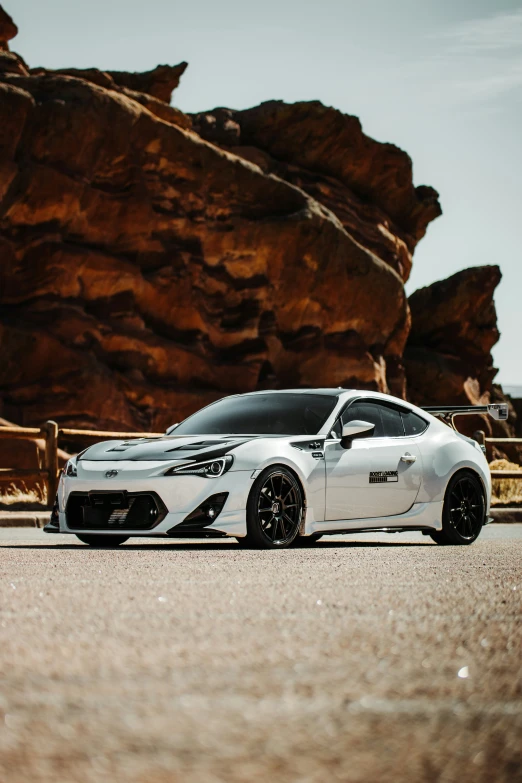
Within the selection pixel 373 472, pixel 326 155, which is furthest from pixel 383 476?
pixel 326 155

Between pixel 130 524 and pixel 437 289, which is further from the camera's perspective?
pixel 437 289

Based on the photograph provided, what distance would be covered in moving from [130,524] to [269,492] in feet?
3.73

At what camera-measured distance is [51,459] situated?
15.0 metres

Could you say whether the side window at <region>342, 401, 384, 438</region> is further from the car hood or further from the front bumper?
the front bumper

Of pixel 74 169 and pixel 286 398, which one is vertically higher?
→ pixel 74 169

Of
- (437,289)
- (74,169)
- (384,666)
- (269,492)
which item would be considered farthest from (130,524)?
(437,289)

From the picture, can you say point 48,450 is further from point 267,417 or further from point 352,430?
point 352,430

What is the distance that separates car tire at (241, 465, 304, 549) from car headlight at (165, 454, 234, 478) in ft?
0.92

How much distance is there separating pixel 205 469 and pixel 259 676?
548 centimetres

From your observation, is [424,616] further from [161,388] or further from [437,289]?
[437,289]

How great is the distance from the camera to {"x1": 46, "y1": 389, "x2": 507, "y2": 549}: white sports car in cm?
891

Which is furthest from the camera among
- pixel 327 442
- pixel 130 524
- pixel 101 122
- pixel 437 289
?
pixel 437 289

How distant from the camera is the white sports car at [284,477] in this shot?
8906 millimetres

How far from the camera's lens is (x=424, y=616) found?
16.1ft
